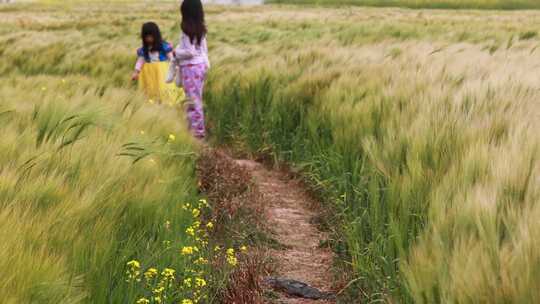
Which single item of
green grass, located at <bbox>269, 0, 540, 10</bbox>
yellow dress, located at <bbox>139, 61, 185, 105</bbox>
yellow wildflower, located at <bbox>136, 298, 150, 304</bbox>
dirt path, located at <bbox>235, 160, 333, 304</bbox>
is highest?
yellow wildflower, located at <bbox>136, 298, 150, 304</bbox>

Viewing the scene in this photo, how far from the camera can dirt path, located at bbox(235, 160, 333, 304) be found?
3.02m

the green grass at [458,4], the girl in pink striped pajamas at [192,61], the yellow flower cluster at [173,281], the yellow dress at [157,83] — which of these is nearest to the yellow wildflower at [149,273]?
the yellow flower cluster at [173,281]

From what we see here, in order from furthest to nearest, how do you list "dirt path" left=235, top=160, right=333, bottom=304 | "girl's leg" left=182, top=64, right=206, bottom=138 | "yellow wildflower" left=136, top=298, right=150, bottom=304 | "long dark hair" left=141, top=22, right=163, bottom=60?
"long dark hair" left=141, top=22, right=163, bottom=60 < "girl's leg" left=182, top=64, right=206, bottom=138 < "dirt path" left=235, top=160, right=333, bottom=304 < "yellow wildflower" left=136, top=298, right=150, bottom=304

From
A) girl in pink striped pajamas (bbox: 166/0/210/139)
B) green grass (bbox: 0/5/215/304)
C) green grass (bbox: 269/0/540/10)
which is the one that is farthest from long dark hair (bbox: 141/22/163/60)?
green grass (bbox: 269/0/540/10)

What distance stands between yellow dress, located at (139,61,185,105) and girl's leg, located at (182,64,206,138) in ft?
1.52

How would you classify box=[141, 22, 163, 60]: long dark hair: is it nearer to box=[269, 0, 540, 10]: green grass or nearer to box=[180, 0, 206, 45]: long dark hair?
box=[180, 0, 206, 45]: long dark hair

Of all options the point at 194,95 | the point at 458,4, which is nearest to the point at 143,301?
the point at 194,95

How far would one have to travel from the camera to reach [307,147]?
15.8 ft

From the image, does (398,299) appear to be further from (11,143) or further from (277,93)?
(277,93)

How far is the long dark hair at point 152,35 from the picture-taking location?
6.85 m

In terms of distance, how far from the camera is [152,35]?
22.9 ft

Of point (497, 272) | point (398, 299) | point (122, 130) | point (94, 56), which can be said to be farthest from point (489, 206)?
point (94, 56)

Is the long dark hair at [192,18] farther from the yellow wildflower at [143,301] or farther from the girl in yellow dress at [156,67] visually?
the yellow wildflower at [143,301]

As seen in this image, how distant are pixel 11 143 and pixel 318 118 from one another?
9.18 feet
